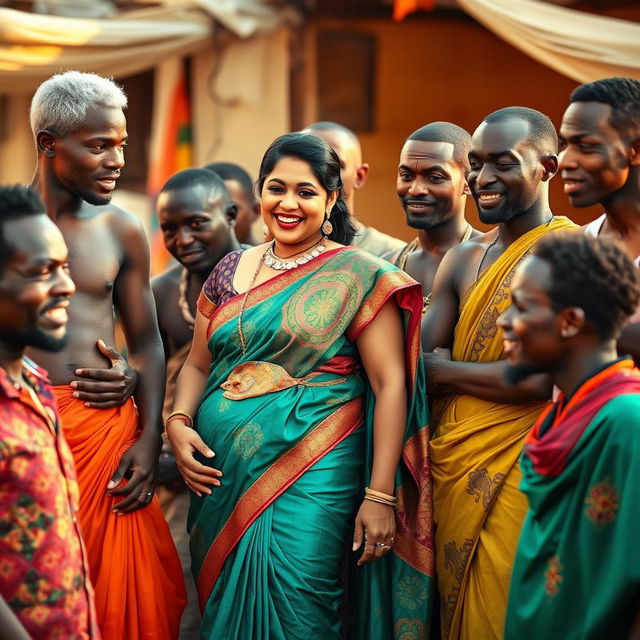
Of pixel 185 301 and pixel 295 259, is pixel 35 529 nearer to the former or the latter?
pixel 295 259

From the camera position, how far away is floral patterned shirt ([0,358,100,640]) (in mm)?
2924

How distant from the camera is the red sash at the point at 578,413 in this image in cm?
303

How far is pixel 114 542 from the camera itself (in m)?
4.15

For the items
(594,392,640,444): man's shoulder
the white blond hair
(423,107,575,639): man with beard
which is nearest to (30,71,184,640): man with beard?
the white blond hair

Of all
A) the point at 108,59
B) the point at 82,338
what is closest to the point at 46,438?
the point at 82,338

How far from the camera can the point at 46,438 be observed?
3.06 meters

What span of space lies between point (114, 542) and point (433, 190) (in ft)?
7.09

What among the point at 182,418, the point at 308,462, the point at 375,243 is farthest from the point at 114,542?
the point at 375,243

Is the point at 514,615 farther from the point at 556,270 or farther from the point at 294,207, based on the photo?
the point at 294,207

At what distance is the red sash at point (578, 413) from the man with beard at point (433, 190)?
1.87 meters

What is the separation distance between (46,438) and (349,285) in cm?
147

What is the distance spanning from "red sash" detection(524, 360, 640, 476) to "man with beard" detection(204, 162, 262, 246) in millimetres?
3389

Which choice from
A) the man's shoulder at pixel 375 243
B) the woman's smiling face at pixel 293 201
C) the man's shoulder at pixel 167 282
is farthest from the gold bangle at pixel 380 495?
the man's shoulder at pixel 375 243

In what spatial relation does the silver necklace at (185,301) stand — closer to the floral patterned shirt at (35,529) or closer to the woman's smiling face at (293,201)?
the woman's smiling face at (293,201)
